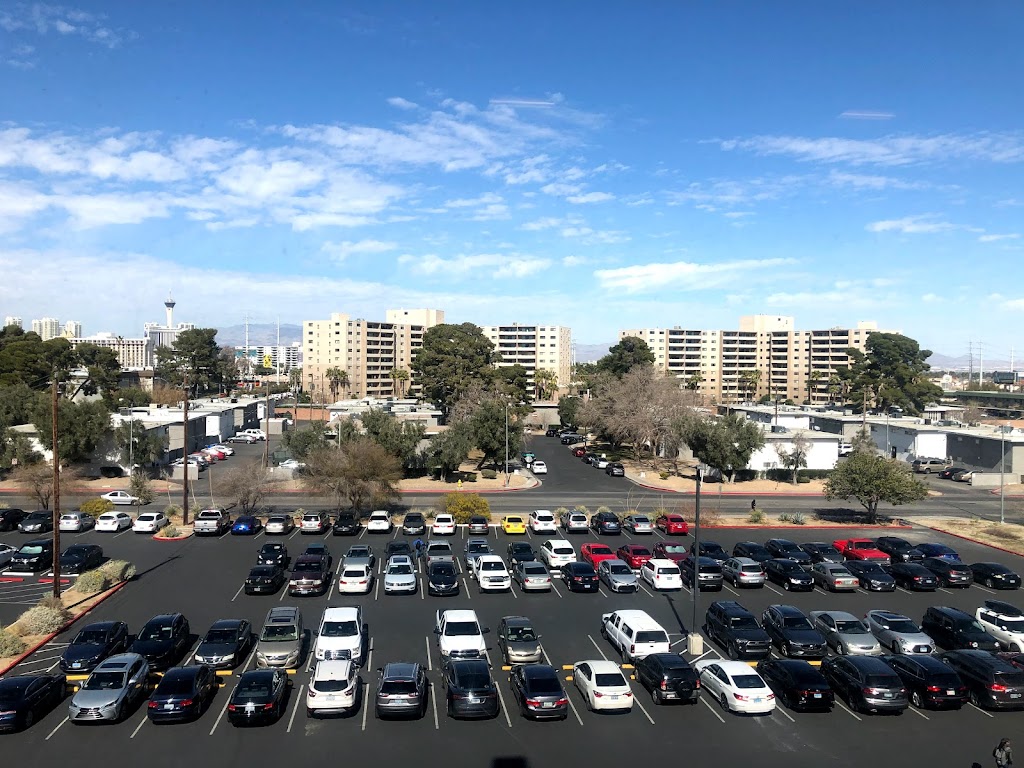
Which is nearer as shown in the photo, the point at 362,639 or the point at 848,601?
the point at 362,639

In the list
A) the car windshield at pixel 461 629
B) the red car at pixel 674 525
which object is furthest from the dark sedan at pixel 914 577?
the car windshield at pixel 461 629

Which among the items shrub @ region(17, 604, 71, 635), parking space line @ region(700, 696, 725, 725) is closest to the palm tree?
shrub @ region(17, 604, 71, 635)

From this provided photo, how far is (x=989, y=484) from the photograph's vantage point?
58906 mm

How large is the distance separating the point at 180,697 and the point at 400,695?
15.5 ft

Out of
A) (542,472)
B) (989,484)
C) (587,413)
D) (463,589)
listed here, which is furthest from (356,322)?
(463,589)

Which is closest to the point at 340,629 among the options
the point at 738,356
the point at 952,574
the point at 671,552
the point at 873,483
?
the point at 671,552

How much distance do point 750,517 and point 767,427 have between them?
30.1m

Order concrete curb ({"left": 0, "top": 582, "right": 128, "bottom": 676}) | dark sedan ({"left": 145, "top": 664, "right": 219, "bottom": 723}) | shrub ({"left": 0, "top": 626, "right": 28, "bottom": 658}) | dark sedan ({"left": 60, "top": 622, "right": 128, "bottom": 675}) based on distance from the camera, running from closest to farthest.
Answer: dark sedan ({"left": 145, "top": 664, "right": 219, "bottom": 723}) < dark sedan ({"left": 60, "top": 622, "right": 128, "bottom": 675}) < concrete curb ({"left": 0, "top": 582, "right": 128, "bottom": 676}) < shrub ({"left": 0, "top": 626, "right": 28, "bottom": 658})

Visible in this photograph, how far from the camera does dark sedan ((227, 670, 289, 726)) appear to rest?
621 inches

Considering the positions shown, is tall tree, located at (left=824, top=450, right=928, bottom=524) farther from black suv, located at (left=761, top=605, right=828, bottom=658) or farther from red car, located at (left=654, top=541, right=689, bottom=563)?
black suv, located at (left=761, top=605, right=828, bottom=658)

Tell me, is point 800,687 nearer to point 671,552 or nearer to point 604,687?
point 604,687

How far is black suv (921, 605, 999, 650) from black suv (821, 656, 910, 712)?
16.9ft

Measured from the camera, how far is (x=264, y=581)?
26.3 meters

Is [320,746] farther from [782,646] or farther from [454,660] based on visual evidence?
[782,646]
